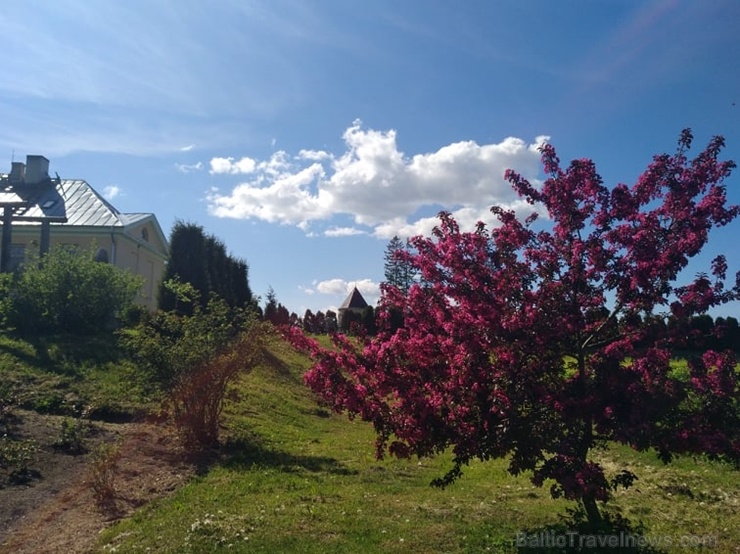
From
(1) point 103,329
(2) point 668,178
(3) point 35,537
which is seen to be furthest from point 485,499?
(1) point 103,329

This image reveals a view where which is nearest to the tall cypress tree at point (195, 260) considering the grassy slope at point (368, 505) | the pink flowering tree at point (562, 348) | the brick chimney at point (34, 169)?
the brick chimney at point (34, 169)

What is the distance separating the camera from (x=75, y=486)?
7883 mm

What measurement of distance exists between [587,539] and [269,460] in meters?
5.21

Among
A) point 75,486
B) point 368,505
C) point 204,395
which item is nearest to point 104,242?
point 204,395

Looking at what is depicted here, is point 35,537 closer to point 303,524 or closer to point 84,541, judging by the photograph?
point 84,541

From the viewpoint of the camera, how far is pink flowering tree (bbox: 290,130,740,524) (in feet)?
17.1

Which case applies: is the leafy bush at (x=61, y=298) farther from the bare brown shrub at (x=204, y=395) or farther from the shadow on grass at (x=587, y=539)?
the shadow on grass at (x=587, y=539)

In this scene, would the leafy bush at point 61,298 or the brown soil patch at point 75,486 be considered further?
the leafy bush at point 61,298

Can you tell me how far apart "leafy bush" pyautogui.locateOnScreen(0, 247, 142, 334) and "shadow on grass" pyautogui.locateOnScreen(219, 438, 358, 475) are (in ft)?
27.0

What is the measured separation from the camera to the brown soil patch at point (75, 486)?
20.6ft

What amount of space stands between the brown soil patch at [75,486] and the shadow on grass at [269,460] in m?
0.66

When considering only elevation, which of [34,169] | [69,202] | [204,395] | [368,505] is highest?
[34,169]

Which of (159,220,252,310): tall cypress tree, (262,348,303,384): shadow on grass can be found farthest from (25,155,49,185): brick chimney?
(262,348,303,384): shadow on grass

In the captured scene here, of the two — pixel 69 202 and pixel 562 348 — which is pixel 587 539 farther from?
pixel 69 202
